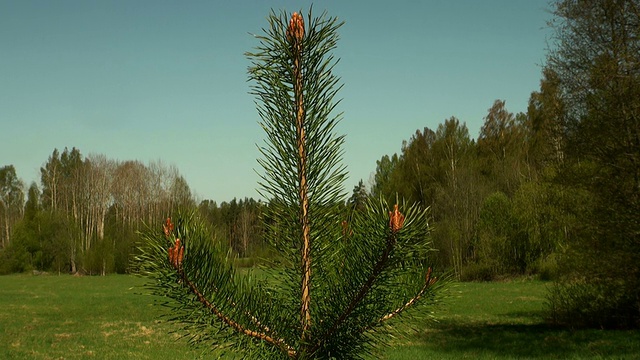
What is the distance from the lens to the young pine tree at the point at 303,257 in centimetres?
154

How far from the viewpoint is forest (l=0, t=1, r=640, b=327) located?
422 inches

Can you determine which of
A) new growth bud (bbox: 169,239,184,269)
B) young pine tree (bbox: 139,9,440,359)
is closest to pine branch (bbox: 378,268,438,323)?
young pine tree (bbox: 139,9,440,359)

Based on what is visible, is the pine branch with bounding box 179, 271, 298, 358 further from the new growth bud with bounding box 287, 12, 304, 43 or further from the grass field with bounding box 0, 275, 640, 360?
the grass field with bounding box 0, 275, 640, 360

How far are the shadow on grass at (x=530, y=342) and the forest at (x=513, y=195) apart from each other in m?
1.06

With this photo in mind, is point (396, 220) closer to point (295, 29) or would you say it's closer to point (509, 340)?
point (295, 29)

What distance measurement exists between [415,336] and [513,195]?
28.0m

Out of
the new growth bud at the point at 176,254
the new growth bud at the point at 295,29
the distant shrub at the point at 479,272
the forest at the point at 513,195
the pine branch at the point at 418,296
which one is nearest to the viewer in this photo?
the new growth bud at the point at 176,254

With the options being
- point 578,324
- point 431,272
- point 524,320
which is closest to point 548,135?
point 578,324

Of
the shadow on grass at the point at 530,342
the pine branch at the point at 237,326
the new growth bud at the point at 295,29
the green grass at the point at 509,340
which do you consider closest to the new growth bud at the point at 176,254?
the pine branch at the point at 237,326

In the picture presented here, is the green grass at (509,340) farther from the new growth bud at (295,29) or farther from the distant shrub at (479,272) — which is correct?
the distant shrub at (479,272)

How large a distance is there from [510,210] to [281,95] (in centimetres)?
3395

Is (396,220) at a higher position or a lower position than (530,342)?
higher

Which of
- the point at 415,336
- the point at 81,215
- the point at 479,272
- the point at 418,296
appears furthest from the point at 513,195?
the point at 81,215

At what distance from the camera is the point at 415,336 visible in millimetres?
12258
